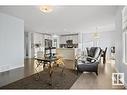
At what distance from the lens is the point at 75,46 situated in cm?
718

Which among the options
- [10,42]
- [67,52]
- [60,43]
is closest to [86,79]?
[10,42]

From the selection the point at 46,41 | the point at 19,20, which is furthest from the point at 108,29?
the point at 19,20

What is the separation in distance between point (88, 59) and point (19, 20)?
3.42 m

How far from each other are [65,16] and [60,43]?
2.49 metres

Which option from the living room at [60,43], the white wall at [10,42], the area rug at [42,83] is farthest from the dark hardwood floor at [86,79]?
the white wall at [10,42]

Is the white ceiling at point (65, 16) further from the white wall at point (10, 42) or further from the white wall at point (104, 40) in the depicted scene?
the white wall at point (104, 40)

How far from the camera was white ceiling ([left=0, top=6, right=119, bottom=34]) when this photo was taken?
4.23 metres

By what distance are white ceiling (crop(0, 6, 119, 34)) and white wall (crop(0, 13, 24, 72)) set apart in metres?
0.36

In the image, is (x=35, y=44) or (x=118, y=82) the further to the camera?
(x=35, y=44)

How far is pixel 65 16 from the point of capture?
5.07m

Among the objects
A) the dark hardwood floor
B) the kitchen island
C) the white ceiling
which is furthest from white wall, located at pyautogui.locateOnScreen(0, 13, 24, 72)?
the kitchen island

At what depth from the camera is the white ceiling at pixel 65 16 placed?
423 centimetres

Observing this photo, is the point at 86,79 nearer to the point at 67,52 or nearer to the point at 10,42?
the point at 10,42
